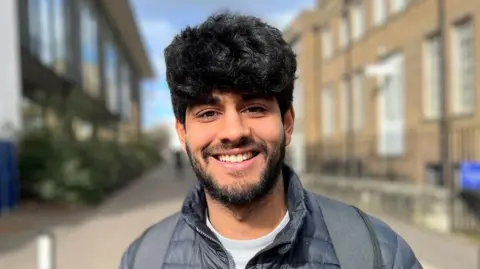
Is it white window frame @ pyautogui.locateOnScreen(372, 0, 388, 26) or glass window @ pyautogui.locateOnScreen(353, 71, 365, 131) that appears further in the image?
glass window @ pyautogui.locateOnScreen(353, 71, 365, 131)

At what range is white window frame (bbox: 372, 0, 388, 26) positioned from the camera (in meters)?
21.5

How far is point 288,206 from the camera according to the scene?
1832mm

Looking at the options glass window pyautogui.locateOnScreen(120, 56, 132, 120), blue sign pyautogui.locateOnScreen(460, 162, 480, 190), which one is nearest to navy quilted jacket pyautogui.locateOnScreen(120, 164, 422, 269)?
blue sign pyautogui.locateOnScreen(460, 162, 480, 190)

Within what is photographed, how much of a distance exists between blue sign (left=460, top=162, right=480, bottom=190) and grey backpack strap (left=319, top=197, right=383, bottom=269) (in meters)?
9.29

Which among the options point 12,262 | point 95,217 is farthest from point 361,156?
point 12,262

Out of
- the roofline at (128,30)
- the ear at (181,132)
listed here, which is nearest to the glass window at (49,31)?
the roofline at (128,30)

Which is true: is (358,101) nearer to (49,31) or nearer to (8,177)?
(49,31)

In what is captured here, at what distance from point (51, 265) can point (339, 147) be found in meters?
19.5

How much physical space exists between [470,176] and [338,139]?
18207mm

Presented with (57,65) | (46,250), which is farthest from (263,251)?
(57,65)

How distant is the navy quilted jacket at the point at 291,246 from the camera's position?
1.67m

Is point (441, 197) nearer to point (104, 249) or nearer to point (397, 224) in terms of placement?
point (397, 224)

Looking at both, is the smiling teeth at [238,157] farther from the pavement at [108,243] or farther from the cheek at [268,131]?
the pavement at [108,243]

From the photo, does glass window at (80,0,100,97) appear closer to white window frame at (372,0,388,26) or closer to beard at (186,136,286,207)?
white window frame at (372,0,388,26)
